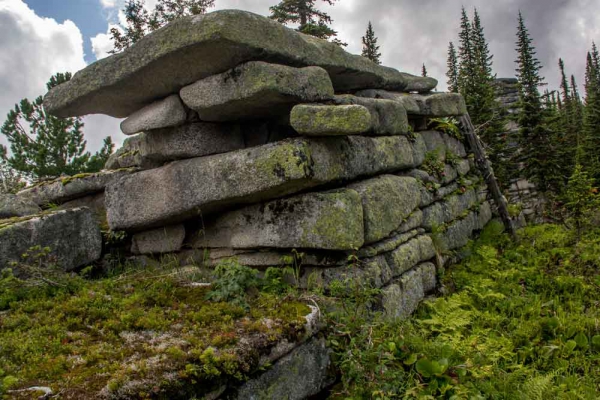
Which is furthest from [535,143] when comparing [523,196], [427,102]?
[427,102]

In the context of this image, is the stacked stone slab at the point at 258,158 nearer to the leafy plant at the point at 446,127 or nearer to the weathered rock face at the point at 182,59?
the weathered rock face at the point at 182,59

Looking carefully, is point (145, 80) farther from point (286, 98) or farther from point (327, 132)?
point (327, 132)

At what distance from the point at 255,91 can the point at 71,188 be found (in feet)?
18.2

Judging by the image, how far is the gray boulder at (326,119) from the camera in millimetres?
5668

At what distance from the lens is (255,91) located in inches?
223

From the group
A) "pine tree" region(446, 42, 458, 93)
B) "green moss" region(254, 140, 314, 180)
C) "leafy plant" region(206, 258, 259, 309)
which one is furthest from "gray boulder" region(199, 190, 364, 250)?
"pine tree" region(446, 42, 458, 93)

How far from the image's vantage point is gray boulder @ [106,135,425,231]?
18.5 feet

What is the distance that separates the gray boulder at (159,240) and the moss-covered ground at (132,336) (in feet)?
5.15

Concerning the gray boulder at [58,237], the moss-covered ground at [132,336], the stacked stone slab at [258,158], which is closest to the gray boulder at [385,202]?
the stacked stone slab at [258,158]

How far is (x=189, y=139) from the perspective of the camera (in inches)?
262

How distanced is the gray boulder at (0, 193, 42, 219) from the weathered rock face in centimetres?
215

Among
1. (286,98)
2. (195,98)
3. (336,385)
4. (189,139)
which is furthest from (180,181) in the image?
(336,385)

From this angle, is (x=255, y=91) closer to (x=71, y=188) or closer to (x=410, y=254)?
(x=410, y=254)

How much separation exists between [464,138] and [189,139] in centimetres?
906
